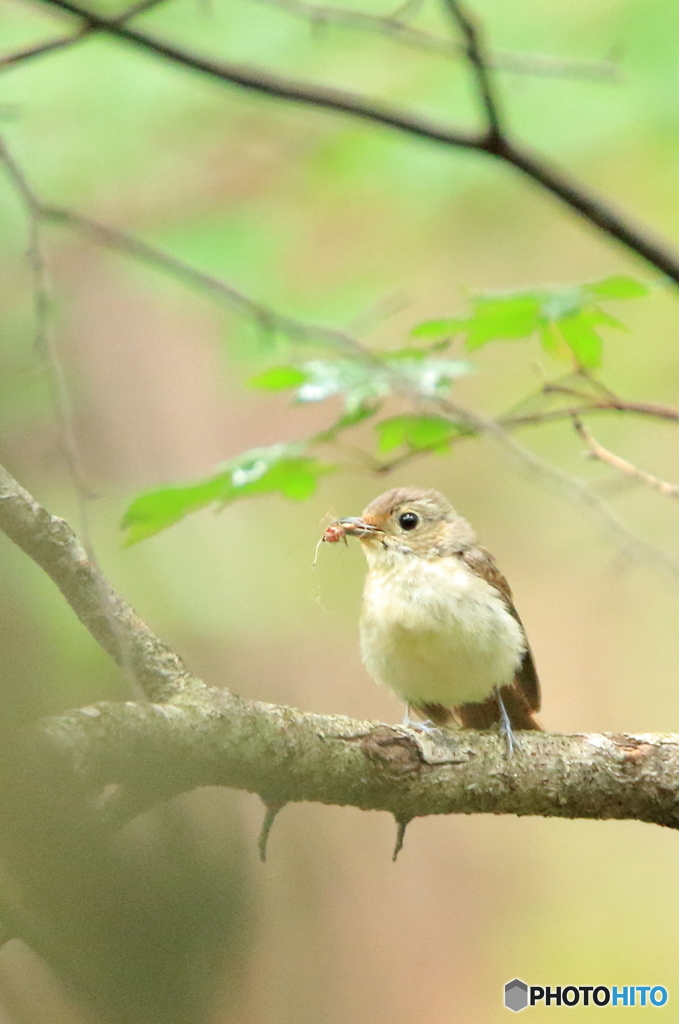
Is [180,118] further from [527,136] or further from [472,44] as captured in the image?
[472,44]

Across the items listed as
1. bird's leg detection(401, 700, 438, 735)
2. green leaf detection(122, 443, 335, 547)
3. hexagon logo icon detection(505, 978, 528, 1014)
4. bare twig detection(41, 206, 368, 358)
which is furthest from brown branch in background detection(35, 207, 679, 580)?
hexagon logo icon detection(505, 978, 528, 1014)

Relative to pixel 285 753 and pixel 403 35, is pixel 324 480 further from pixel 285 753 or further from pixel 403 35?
pixel 285 753

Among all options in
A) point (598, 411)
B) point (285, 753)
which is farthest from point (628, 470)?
point (285, 753)

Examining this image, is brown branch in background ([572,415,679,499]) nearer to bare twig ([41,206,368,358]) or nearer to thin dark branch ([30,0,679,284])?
bare twig ([41,206,368,358])

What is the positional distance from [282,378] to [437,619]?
3.34ft

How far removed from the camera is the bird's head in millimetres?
3578

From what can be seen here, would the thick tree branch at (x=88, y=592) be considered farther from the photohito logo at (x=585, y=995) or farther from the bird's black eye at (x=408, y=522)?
the photohito logo at (x=585, y=995)

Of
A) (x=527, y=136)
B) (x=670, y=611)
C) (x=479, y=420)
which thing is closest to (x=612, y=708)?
(x=670, y=611)

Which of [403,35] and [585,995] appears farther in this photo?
[585,995]

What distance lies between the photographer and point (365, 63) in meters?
4.45

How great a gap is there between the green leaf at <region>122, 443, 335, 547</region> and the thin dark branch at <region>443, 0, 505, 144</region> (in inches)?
39.9

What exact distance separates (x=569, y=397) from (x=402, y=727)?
3.76 feet

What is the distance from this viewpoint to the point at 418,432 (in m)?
2.74

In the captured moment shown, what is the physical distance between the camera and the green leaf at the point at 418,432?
271 centimetres
